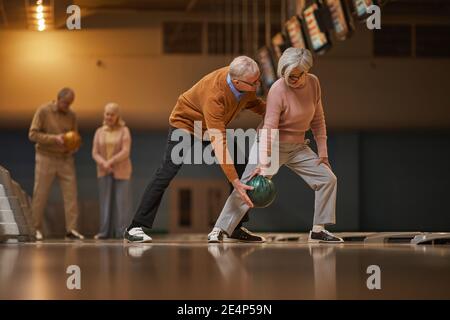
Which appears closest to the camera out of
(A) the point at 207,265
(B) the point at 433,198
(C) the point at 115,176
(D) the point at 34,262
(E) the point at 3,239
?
(A) the point at 207,265

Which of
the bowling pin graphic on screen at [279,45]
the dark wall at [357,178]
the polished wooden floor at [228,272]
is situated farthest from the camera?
the dark wall at [357,178]

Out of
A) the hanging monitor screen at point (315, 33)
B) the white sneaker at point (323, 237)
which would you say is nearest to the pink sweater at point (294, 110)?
the white sneaker at point (323, 237)

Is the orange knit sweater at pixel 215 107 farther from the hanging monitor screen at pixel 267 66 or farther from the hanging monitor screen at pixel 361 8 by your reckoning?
the hanging monitor screen at pixel 267 66

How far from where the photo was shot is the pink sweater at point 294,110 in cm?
705

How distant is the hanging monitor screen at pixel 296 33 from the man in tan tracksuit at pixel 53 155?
4.19 meters

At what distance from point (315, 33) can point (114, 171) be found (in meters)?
3.45

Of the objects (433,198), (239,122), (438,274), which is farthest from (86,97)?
(438,274)

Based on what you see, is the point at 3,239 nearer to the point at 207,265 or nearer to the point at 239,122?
the point at 207,265

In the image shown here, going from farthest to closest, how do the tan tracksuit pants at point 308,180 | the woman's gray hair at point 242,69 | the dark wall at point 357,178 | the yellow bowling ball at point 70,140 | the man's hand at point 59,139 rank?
the dark wall at point 357,178 → the yellow bowling ball at point 70,140 → the man's hand at point 59,139 → the tan tracksuit pants at point 308,180 → the woman's gray hair at point 242,69

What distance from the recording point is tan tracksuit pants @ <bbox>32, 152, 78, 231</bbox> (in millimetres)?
11125

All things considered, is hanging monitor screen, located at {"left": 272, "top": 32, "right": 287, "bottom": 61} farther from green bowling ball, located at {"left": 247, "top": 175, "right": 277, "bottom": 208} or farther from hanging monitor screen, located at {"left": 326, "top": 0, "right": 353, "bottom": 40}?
green bowling ball, located at {"left": 247, "top": 175, "right": 277, "bottom": 208}

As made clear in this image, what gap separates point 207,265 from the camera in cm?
516

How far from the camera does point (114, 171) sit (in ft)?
40.2

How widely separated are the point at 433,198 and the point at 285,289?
750 inches
